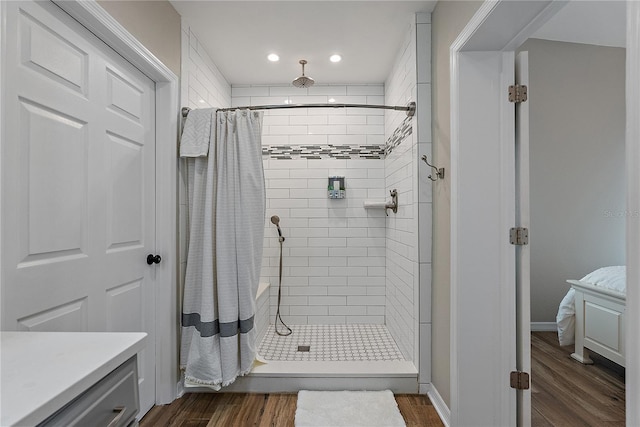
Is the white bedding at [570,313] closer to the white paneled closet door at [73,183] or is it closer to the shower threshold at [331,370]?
the shower threshold at [331,370]

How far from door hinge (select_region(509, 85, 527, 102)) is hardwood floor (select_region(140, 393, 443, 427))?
183 centimetres

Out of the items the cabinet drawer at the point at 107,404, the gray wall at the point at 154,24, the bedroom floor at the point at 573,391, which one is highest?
the gray wall at the point at 154,24

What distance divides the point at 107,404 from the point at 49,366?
164 mm

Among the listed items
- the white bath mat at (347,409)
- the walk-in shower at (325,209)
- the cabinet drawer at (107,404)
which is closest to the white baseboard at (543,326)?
the walk-in shower at (325,209)

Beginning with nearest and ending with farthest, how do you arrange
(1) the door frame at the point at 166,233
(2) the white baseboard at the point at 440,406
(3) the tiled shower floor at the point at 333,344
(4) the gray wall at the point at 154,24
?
(4) the gray wall at the point at 154,24 < (2) the white baseboard at the point at 440,406 < (1) the door frame at the point at 166,233 < (3) the tiled shower floor at the point at 333,344

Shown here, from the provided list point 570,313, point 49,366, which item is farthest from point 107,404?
point 570,313

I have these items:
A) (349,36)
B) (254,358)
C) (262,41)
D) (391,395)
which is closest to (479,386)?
(391,395)

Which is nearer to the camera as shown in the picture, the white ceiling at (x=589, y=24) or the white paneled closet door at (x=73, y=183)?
the white paneled closet door at (x=73, y=183)

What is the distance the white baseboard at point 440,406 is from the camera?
1727 mm

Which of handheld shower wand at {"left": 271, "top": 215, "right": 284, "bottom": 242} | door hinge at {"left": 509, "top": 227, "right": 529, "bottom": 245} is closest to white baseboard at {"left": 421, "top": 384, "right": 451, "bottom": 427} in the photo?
door hinge at {"left": 509, "top": 227, "right": 529, "bottom": 245}

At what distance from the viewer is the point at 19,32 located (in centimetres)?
112

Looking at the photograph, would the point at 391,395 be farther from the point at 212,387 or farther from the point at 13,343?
the point at 13,343

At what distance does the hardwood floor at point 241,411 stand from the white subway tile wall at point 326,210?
120 centimetres

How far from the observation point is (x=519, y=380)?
1.57 meters
